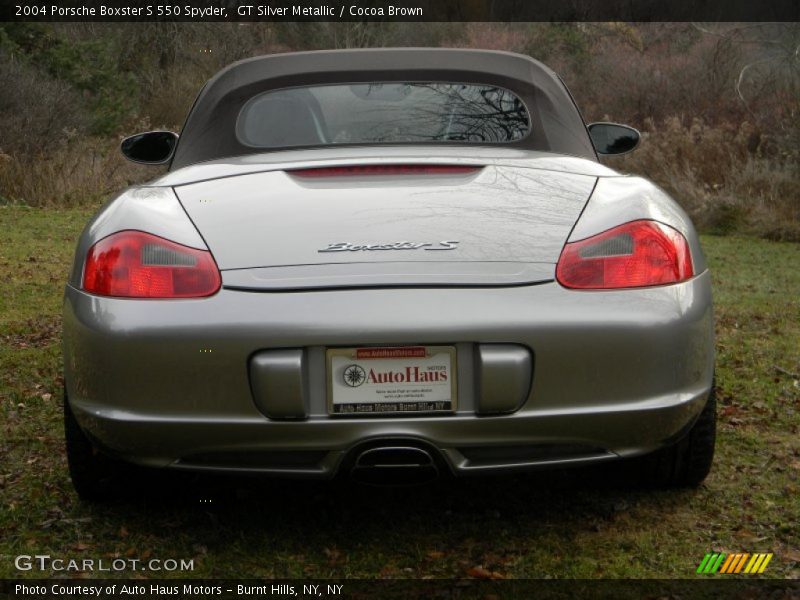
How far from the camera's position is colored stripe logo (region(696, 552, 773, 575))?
3115 millimetres

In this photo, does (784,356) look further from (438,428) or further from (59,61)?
(59,61)

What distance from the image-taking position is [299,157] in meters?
3.62

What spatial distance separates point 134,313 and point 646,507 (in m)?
1.74

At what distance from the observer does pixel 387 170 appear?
10.9 feet

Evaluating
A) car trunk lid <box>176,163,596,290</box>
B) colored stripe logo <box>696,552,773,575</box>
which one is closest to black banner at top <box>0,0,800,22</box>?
car trunk lid <box>176,163,596,290</box>

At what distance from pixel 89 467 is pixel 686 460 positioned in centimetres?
188

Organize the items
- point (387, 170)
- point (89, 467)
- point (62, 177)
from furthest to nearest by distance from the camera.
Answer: point (62, 177) < point (89, 467) < point (387, 170)

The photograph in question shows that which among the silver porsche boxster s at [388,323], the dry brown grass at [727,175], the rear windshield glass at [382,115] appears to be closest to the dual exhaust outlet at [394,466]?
the silver porsche boxster s at [388,323]

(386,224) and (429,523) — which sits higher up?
(386,224)

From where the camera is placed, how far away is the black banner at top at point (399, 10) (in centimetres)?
2811

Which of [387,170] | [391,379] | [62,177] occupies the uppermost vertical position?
[387,170]

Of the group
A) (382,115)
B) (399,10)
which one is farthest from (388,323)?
(399,10)

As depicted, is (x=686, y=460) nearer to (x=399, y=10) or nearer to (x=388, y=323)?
(x=388, y=323)

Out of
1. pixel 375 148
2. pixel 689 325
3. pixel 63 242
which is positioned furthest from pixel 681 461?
pixel 63 242
